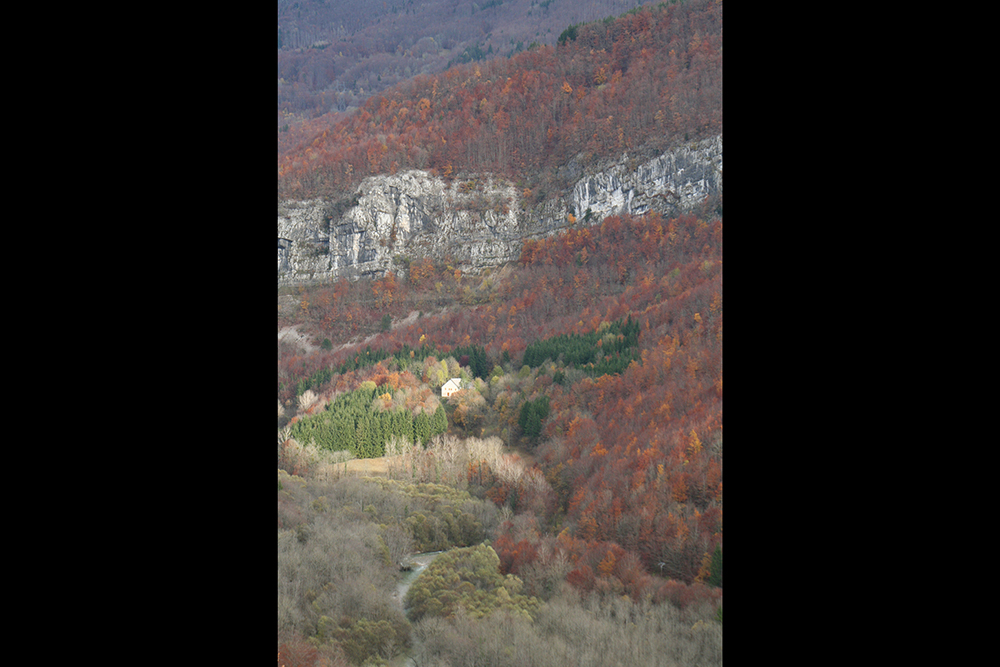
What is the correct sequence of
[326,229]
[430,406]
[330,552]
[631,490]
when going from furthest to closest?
[326,229], [430,406], [631,490], [330,552]

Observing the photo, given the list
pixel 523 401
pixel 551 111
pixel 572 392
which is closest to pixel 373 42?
pixel 551 111

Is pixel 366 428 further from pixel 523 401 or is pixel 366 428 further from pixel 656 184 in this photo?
pixel 656 184

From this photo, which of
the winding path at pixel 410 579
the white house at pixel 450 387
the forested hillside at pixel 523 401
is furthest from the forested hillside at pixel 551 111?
the winding path at pixel 410 579

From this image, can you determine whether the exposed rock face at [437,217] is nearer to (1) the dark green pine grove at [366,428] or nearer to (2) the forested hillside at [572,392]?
(2) the forested hillside at [572,392]

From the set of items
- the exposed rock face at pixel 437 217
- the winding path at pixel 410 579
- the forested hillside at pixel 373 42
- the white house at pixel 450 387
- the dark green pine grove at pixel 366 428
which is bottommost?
the winding path at pixel 410 579
